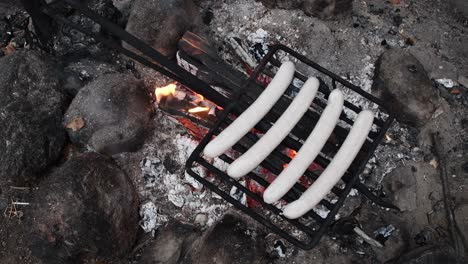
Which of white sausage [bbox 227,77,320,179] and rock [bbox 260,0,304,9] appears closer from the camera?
white sausage [bbox 227,77,320,179]

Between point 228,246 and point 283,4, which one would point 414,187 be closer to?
point 228,246

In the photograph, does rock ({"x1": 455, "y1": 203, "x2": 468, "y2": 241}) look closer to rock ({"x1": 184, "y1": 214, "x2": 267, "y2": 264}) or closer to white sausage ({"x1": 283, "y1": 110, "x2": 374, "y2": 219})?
white sausage ({"x1": 283, "y1": 110, "x2": 374, "y2": 219})

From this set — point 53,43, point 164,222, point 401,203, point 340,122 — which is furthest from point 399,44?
point 53,43

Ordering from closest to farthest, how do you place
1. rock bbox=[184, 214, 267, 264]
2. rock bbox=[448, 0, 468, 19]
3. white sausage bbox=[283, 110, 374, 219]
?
white sausage bbox=[283, 110, 374, 219] < rock bbox=[184, 214, 267, 264] < rock bbox=[448, 0, 468, 19]

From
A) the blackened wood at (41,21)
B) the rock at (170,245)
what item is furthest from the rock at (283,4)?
the rock at (170,245)

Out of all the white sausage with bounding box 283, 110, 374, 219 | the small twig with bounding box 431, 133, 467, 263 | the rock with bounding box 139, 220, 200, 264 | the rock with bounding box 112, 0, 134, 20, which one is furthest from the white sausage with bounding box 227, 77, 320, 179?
the rock with bounding box 112, 0, 134, 20

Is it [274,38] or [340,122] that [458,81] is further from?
[274,38]
